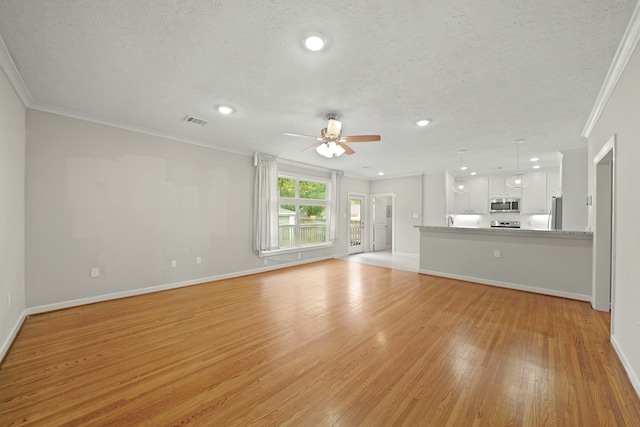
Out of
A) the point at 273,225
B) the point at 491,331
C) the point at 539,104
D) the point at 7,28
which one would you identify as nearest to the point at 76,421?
the point at 7,28

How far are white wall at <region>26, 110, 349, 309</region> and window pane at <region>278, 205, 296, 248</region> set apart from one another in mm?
1241

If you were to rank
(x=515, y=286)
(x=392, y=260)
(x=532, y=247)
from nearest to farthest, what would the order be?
(x=532, y=247) < (x=515, y=286) < (x=392, y=260)

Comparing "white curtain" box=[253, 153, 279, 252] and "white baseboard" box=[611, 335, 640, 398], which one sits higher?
"white curtain" box=[253, 153, 279, 252]

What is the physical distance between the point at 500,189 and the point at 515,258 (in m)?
3.62

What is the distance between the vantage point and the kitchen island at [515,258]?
3.90 metres

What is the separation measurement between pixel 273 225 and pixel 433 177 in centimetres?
500

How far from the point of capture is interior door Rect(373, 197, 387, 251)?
9.07 m

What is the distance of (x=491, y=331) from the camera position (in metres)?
2.81

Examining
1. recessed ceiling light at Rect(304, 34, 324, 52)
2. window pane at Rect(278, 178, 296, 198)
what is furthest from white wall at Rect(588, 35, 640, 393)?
window pane at Rect(278, 178, 296, 198)

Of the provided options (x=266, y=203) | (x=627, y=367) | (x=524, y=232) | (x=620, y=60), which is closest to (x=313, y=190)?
(x=266, y=203)

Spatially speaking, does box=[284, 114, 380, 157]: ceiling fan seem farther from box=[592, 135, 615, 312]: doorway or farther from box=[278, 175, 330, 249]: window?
box=[278, 175, 330, 249]: window

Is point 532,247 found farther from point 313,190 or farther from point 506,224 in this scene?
point 313,190

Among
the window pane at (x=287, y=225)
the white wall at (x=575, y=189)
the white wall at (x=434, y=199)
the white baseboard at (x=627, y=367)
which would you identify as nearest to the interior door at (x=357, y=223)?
the white wall at (x=434, y=199)

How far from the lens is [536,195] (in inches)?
266
